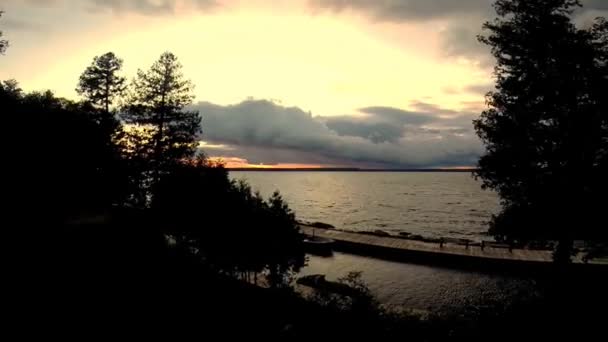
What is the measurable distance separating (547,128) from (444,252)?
28.9m

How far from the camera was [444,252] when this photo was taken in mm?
43625

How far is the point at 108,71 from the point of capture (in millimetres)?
39312

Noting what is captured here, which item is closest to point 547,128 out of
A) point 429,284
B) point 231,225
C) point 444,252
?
point 231,225

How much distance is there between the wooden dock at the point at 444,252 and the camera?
39.8 meters

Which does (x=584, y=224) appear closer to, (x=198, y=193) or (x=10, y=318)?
(x=10, y=318)

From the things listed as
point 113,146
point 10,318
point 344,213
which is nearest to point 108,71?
point 113,146

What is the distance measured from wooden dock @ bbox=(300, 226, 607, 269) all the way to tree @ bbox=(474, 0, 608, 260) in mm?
24706

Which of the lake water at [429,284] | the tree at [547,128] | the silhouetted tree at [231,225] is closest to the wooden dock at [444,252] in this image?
the lake water at [429,284]

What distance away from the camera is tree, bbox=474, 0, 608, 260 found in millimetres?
16547

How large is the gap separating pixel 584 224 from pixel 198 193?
959 inches

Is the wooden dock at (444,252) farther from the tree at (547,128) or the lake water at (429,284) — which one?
the tree at (547,128)

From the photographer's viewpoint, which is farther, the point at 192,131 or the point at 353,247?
the point at 353,247

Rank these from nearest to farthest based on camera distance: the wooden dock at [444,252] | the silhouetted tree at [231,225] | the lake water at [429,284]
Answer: the silhouetted tree at [231,225]
the lake water at [429,284]
the wooden dock at [444,252]

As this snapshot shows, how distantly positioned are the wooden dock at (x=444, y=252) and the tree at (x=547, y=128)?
81.1 ft
